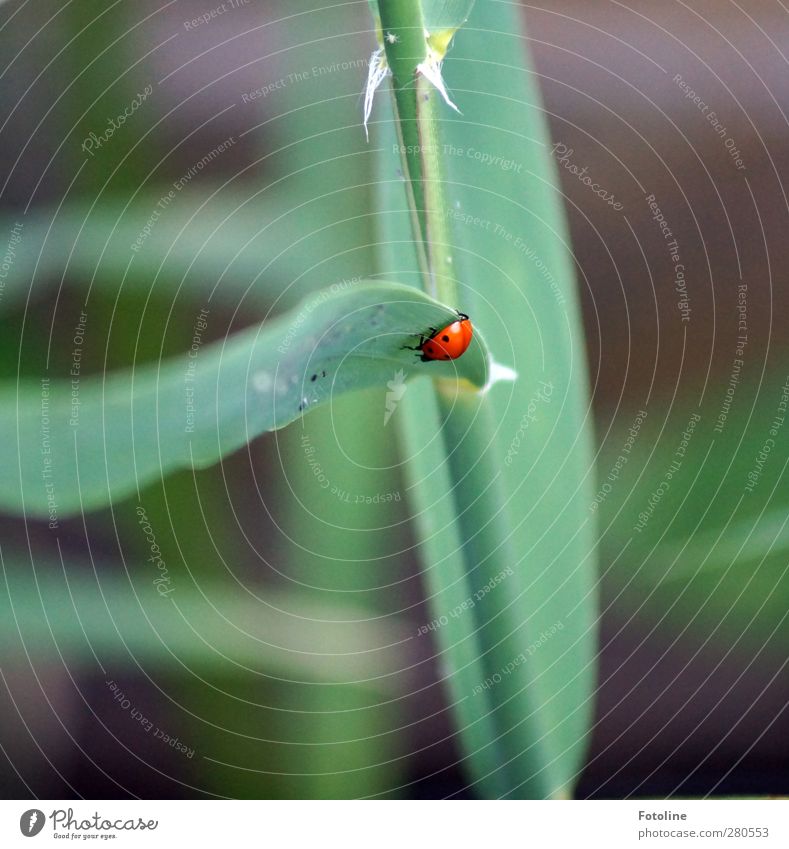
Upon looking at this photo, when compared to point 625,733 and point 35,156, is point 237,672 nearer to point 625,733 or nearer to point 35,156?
point 625,733

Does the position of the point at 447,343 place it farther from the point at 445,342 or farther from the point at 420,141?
the point at 420,141
